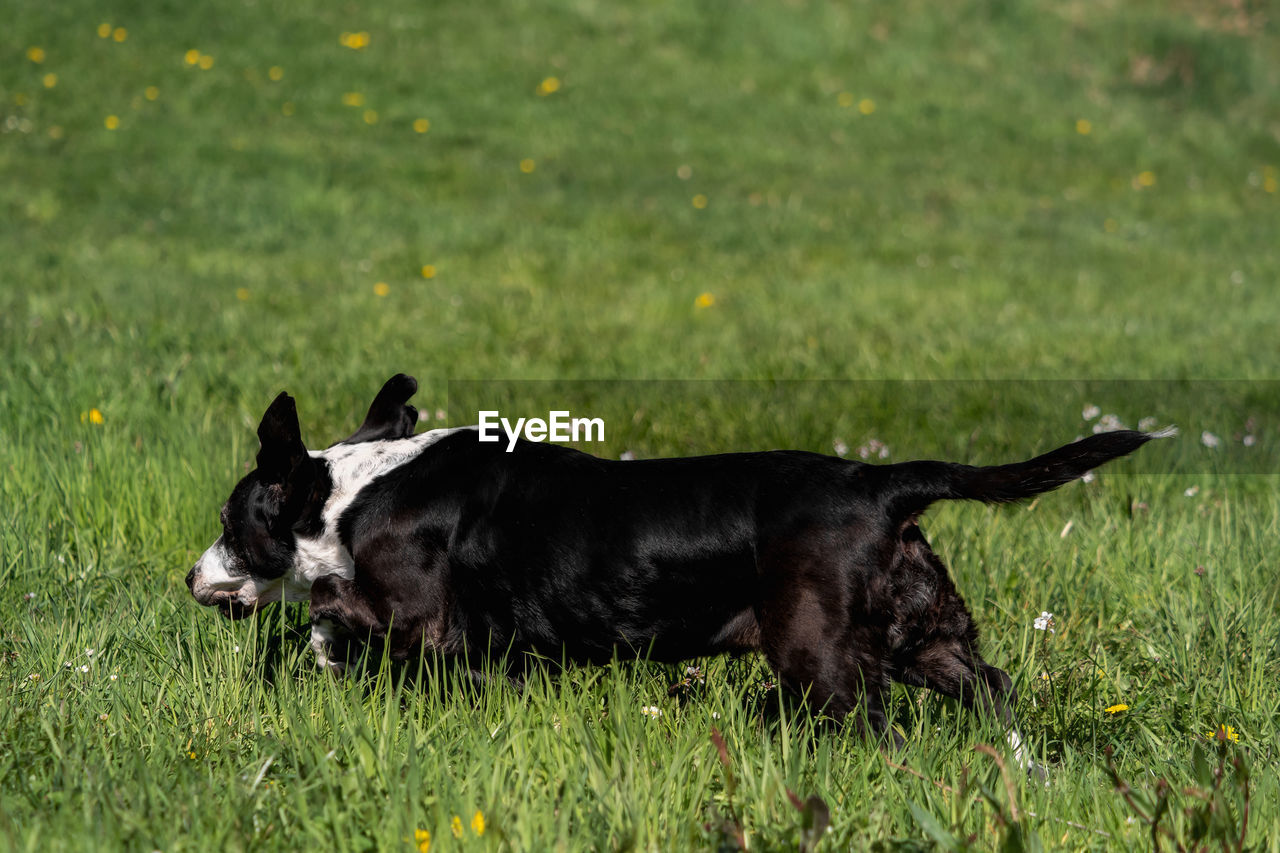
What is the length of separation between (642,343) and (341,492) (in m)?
4.30

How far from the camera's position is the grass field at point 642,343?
254 cm

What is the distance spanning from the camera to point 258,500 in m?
3.32

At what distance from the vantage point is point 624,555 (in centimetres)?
299

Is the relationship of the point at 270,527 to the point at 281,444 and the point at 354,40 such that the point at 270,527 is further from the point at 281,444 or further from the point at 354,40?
the point at 354,40

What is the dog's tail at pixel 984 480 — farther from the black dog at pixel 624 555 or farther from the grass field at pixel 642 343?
the grass field at pixel 642 343

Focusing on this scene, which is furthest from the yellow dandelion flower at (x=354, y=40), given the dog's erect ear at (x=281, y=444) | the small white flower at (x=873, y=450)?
the dog's erect ear at (x=281, y=444)

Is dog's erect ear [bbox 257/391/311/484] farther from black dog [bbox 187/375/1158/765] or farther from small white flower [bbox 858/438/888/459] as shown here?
small white flower [bbox 858/438/888/459]

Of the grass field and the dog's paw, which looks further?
the dog's paw

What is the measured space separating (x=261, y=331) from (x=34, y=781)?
4908 millimetres

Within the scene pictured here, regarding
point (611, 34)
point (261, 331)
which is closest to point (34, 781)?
point (261, 331)

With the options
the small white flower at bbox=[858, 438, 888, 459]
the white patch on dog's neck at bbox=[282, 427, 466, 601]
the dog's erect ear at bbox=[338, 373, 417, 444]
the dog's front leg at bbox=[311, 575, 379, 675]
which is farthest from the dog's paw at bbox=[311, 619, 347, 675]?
the small white flower at bbox=[858, 438, 888, 459]

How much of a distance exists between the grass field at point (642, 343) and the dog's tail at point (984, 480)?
544 millimetres

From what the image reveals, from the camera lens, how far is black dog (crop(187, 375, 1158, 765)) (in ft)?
9.27

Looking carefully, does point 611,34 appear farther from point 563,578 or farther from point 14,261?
point 563,578
